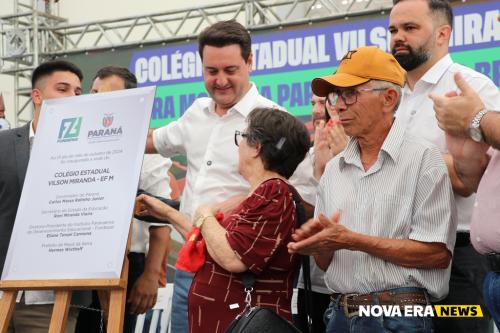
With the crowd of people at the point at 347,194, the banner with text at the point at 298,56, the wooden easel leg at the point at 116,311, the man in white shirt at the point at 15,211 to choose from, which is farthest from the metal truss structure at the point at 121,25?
the wooden easel leg at the point at 116,311

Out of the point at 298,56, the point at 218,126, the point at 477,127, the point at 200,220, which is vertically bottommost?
the point at 200,220

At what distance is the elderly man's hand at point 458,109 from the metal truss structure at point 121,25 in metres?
3.56

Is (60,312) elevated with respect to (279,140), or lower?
lower

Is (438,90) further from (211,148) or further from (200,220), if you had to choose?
(200,220)

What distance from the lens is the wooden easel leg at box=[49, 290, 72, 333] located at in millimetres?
3209

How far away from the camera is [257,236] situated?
9.30ft

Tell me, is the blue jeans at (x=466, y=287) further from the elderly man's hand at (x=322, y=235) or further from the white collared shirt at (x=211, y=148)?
the white collared shirt at (x=211, y=148)

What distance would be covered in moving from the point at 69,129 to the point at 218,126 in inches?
25.6

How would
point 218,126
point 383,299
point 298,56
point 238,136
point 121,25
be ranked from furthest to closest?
point 121,25 < point 298,56 < point 218,126 < point 238,136 < point 383,299

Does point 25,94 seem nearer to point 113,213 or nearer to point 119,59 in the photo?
point 119,59

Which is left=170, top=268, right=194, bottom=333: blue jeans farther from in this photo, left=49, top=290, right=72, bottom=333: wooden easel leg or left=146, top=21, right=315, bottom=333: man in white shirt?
left=49, top=290, right=72, bottom=333: wooden easel leg

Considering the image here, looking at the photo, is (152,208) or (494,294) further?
(152,208)

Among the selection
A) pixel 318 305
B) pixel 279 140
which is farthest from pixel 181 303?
pixel 279 140

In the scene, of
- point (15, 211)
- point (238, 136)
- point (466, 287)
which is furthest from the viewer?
point (15, 211)
